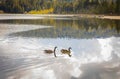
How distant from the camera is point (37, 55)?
13.5 m

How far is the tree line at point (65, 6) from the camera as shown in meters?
47.3

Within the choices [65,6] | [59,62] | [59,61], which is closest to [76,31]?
[59,61]

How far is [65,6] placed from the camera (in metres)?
48.8

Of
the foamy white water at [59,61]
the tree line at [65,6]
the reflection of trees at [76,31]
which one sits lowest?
the tree line at [65,6]

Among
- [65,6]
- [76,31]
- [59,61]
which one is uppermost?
[59,61]

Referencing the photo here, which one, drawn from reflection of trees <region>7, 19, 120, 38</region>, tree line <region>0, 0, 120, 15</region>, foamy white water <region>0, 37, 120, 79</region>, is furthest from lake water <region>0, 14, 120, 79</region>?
tree line <region>0, 0, 120, 15</region>

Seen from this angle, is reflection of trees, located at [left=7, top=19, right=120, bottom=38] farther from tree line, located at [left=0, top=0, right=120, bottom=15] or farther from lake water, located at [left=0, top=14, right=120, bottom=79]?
tree line, located at [left=0, top=0, right=120, bottom=15]

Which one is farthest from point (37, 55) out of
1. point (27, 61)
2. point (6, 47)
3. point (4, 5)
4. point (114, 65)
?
point (4, 5)

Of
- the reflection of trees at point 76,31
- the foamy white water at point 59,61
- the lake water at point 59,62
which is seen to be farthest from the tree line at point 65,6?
the lake water at point 59,62

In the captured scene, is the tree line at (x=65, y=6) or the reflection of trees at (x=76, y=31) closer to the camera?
the reflection of trees at (x=76, y=31)

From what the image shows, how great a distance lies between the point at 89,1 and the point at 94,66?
127 feet

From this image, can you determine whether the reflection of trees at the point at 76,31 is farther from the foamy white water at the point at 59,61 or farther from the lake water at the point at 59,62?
the lake water at the point at 59,62

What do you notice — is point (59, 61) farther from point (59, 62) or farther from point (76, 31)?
point (76, 31)

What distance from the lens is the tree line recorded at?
47.3 metres
